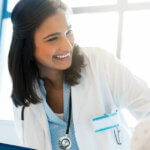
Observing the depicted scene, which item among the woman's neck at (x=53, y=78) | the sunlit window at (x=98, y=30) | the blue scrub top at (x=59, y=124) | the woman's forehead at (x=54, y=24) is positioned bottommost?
the blue scrub top at (x=59, y=124)

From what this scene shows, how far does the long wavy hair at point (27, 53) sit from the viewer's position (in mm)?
1044

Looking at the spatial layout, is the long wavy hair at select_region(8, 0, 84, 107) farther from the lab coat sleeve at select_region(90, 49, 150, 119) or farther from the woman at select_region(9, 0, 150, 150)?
the lab coat sleeve at select_region(90, 49, 150, 119)

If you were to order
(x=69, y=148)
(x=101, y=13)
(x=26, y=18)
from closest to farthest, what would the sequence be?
1. (x=26, y=18)
2. (x=69, y=148)
3. (x=101, y=13)

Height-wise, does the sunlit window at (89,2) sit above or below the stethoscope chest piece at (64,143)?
above

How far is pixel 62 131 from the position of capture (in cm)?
117

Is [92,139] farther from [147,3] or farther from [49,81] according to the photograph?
[147,3]

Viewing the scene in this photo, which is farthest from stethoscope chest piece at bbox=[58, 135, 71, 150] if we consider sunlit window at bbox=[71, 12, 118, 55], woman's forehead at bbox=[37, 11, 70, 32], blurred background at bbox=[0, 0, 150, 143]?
sunlit window at bbox=[71, 12, 118, 55]

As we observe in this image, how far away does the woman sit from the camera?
41.4 inches

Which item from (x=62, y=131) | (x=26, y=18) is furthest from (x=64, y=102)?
(x=26, y=18)

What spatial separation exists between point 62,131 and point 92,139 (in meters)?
0.14

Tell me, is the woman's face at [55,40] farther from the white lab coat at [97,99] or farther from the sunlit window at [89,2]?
the sunlit window at [89,2]

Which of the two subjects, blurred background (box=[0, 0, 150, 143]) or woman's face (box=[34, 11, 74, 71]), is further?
blurred background (box=[0, 0, 150, 143])

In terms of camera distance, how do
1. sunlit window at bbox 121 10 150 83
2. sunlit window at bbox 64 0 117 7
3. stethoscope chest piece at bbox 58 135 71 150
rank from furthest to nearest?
sunlit window at bbox 64 0 117 7 → sunlit window at bbox 121 10 150 83 → stethoscope chest piece at bbox 58 135 71 150

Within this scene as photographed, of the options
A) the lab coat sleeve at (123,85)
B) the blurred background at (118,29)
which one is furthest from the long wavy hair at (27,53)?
the blurred background at (118,29)
